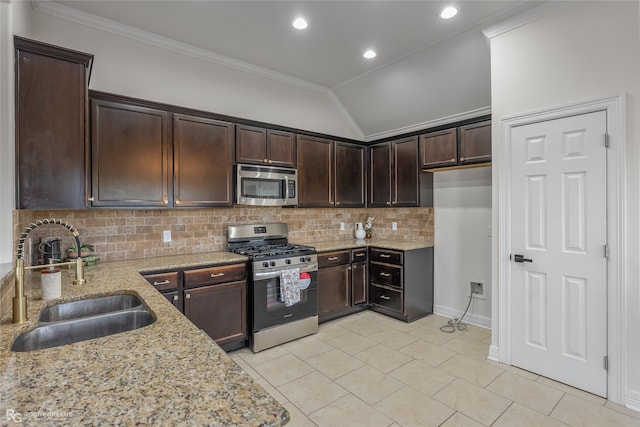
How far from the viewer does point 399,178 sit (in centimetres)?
439

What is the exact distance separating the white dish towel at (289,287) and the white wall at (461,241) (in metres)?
2.06

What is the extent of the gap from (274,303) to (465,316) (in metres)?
2.45

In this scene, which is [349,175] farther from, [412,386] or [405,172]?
[412,386]

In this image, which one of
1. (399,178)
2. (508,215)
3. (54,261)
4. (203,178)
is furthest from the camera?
(399,178)

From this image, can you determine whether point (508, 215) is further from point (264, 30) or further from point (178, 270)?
point (178, 270)

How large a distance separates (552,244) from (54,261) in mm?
4034

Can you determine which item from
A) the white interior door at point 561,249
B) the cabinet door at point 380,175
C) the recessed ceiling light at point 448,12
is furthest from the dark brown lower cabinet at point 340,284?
the recessed ceiling light at point 448,12

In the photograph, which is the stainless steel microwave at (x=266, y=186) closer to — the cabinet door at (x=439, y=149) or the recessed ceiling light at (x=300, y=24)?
the recessed ceiling light at (x=300, y=24)

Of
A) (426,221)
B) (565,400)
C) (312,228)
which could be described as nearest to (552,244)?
(565,400)

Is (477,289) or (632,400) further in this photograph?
(477,289)

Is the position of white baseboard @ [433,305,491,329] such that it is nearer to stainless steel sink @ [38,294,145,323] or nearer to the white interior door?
the white interior door

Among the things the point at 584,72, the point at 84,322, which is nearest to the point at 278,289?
the point at 84,322

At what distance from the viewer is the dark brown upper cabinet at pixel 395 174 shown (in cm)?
422

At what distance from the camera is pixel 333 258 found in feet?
13.2
